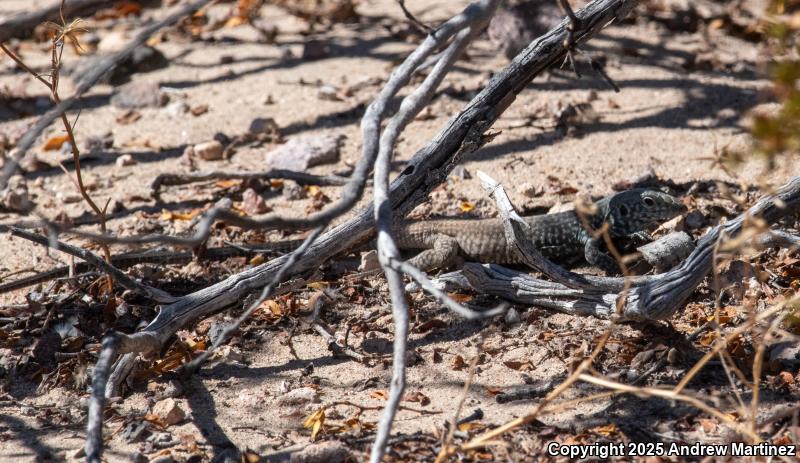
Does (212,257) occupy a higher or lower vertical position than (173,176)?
lower

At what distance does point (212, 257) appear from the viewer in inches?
220

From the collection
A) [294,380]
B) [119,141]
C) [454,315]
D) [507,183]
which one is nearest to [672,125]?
[507,183]

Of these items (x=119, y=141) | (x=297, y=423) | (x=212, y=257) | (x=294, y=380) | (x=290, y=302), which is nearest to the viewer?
(x=297, y=423)

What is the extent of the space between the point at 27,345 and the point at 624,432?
3.28 metres

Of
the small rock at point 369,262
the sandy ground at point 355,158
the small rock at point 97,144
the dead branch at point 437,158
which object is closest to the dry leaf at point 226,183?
the sandy ground at point 355,158

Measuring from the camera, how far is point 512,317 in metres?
4.76

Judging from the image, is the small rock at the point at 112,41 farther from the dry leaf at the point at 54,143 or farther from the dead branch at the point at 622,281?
the dead branch at the point at 622,281

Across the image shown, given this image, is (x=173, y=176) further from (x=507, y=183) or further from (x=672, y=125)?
(x=672, y=125)

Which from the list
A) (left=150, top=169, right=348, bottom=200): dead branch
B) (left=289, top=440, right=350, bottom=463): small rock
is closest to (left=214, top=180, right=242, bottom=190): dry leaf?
(left=150, top=169, right=348, bottom=200): dead branch

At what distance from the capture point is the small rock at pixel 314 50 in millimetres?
8406

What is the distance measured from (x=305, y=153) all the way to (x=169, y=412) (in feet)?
10.2

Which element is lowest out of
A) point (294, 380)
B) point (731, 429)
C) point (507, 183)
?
point (731, 429)

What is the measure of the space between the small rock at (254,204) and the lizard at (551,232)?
109 centimetres

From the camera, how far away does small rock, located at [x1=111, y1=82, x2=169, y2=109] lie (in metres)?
7.80
